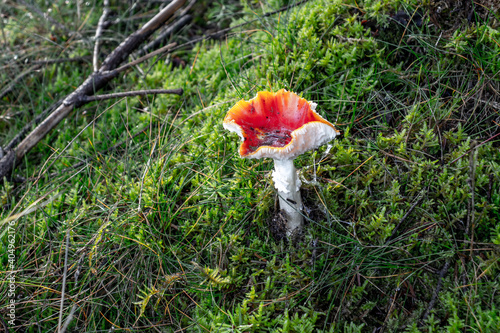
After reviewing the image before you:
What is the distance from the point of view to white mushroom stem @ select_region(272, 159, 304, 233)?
234 cm

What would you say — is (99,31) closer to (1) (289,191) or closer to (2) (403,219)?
(1) (289,191)

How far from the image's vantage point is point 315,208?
2.74m

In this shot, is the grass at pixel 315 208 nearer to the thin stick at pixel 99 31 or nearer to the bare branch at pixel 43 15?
the thin stick at pixel 99 31

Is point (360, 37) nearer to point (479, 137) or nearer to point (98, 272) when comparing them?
point (479, 137)

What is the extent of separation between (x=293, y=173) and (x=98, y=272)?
1660 millimetres

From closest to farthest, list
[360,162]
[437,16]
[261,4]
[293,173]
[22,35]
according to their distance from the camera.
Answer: [293,173]
[360,162]
[437,16]
[261,4]
[22,35]

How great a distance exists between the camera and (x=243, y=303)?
2383 mm

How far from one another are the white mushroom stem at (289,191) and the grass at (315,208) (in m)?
0.13

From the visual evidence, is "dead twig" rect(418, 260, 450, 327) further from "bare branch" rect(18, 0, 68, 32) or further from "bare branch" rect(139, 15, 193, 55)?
"bare branch" rect(18, 0, 68, 32)

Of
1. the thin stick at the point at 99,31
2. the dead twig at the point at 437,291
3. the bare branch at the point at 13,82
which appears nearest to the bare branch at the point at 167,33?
the thin stick at the point at 99,31

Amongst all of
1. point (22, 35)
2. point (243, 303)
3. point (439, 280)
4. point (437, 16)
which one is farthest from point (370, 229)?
point (22, 35)

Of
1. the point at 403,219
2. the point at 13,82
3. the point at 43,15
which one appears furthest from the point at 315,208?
the point at 43,15

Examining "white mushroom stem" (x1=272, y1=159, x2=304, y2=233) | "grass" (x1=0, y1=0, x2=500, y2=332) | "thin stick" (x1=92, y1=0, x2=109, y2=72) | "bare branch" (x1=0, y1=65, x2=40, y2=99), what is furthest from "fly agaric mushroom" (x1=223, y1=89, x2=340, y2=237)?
"bare branch" (x1=0, y1=65, x2=40, y2=99)

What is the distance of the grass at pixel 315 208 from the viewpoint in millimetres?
2369
